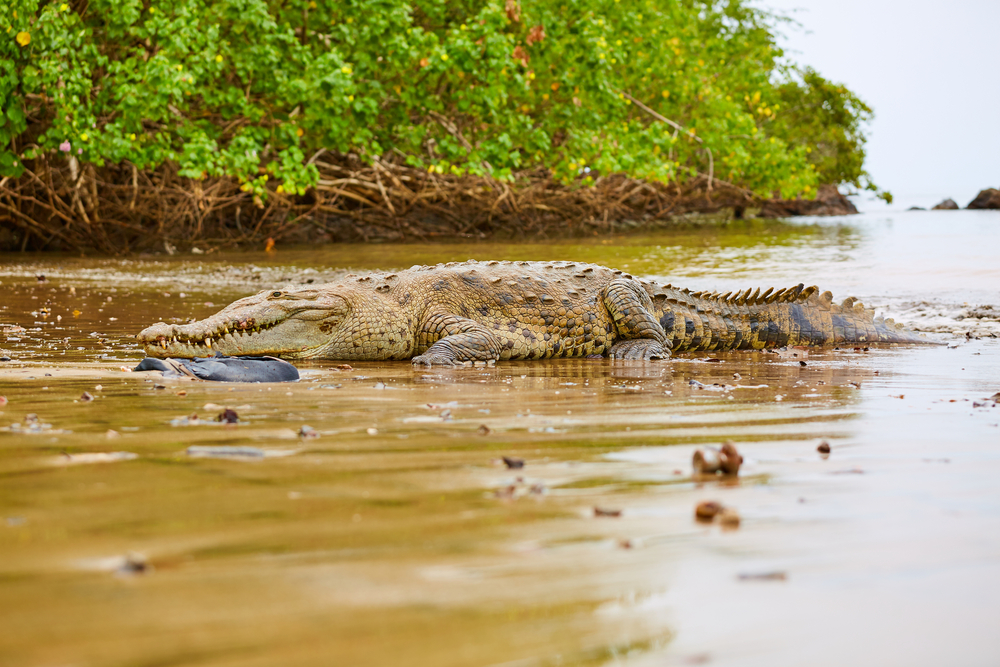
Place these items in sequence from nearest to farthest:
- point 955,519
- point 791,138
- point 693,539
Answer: point 693,539 → point 955,519 → point 791,138

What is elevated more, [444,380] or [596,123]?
[596,123]

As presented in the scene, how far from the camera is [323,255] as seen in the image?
14961mm

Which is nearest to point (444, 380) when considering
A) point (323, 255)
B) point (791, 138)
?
point (323, 255)

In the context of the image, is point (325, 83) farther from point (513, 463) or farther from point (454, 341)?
point (513, 463)

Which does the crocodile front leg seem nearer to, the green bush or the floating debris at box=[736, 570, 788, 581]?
the floating debris at box=[736, 570, 788, 581]

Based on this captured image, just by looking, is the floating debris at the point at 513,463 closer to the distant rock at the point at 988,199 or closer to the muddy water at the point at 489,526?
the muddy water at the point at 489,526

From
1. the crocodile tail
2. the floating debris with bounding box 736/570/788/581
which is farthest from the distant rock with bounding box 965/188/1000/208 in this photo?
A: the floating debris with bounding box 736/570/788/581

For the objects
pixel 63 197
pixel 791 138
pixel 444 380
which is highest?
pixel 791 138

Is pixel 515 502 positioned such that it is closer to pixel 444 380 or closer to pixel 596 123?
pixel 444 380

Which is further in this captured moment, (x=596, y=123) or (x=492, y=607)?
(x=596, y=123)

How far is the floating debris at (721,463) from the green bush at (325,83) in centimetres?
1113

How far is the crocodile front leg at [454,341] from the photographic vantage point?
546cm

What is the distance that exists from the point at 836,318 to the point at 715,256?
710 cm

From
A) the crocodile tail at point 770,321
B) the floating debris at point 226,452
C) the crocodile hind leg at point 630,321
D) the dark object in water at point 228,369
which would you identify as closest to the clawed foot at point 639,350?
the crocodile hind leg at point 630,321
